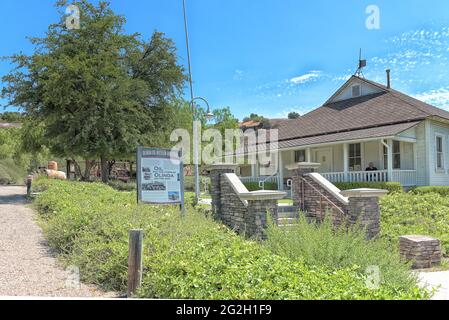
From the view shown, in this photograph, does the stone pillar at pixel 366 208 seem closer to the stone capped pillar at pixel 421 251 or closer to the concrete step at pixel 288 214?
the stone capped pillar at pixel 421 251

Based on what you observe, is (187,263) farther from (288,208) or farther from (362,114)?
(362,114)

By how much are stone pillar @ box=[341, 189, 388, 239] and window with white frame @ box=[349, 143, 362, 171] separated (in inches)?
488

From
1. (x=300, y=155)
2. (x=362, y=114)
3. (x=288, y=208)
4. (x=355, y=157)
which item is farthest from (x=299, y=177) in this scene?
(x=300, y=155)

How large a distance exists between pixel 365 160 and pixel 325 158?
260 cm

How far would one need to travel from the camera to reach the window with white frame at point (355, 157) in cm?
2136

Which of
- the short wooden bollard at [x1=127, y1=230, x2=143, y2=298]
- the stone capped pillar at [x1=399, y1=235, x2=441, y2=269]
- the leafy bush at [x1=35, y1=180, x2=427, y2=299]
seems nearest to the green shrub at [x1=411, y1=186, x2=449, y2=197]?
the stone capped pillar at [x1=399, y1=235, x2=441, y2=269]

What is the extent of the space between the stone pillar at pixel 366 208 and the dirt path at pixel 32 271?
19.9ft

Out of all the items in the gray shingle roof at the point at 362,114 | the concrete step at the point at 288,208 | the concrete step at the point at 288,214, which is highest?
the gray shingle roof at the point at 362,114

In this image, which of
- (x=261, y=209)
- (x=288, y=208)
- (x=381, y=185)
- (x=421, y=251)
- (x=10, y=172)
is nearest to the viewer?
(x=421, y=251)

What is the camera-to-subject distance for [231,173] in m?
11.3

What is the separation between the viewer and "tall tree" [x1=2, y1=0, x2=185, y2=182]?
19.0m

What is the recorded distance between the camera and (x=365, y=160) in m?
21.1

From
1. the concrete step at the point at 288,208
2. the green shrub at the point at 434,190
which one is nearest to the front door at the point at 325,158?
the green shrub at the point at 434,190
